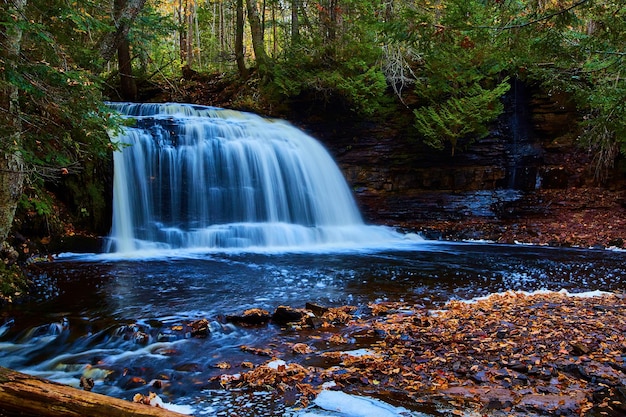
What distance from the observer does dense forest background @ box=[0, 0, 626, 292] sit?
5.30 metres

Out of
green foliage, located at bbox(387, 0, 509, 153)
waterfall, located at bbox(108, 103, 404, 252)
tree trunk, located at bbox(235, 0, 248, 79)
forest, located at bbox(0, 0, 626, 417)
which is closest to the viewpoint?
forest, located at bbox(0, 0, 626, 417)

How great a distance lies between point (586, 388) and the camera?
3.05 meters

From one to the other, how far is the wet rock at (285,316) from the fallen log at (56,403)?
285 centimetres

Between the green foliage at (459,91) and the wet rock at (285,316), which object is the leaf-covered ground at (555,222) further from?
the wet rock at (285,316)

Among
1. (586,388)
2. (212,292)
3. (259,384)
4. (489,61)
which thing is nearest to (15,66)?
(212,292)

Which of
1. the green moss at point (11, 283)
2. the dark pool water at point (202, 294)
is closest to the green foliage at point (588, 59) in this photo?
the dark pool water at point (202, 294)

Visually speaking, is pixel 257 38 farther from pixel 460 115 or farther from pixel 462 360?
pixel 462 360

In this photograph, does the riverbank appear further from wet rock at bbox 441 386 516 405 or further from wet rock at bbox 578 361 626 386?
wet rock at bbox 441 386 516 405

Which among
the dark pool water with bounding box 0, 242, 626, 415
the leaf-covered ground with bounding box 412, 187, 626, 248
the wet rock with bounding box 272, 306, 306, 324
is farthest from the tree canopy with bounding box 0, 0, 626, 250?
the wet rock with bounding box 272, 306, 306, 324

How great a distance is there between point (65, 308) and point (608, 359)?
5769 mm

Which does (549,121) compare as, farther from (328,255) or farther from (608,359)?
(608,359)

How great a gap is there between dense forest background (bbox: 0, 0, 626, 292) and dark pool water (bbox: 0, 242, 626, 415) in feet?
4.61

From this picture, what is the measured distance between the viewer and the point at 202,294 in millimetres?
6164

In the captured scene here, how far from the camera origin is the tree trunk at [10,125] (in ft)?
14.4
